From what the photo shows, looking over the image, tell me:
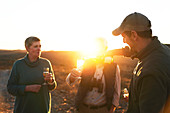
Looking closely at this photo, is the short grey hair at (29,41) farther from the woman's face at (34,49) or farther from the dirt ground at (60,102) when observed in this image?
the dirt ground at (60,102)

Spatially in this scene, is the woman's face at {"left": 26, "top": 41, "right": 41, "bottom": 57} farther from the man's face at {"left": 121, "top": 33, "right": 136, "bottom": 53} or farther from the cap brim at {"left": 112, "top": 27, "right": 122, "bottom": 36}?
the man's face at {"left": 121, "top": 33, "right": 136, "bottom": 53}

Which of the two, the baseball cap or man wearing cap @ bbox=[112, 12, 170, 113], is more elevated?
the baseball cap

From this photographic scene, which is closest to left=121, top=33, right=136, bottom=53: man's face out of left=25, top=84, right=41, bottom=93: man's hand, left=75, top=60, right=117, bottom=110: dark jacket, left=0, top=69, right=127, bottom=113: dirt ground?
left=75, top=60, right=117, bottom=110: dark jacket

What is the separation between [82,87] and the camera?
3.42 meters

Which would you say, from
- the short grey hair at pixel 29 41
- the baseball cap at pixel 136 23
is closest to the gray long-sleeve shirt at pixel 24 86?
the short grey hair at pixel 29 41

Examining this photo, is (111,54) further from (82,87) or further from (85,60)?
(82,87)

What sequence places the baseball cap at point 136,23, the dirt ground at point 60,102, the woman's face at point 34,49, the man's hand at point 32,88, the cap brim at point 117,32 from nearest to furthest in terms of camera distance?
the baseball cap at point 136,23, the cap brim at point 117,32, the man's hand at point 32,88, the woman's face at point 34,49, the dirt ground at point 60,102

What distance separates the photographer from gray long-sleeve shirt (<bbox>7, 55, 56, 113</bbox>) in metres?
3.29

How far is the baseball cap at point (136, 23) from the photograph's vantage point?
188cm

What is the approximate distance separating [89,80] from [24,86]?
1.32 meters

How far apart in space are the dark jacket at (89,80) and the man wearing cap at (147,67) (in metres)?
1.37

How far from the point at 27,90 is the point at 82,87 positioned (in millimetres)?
1112

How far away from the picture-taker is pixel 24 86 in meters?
3.26

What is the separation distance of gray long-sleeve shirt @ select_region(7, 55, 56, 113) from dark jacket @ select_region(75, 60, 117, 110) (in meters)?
0.73
